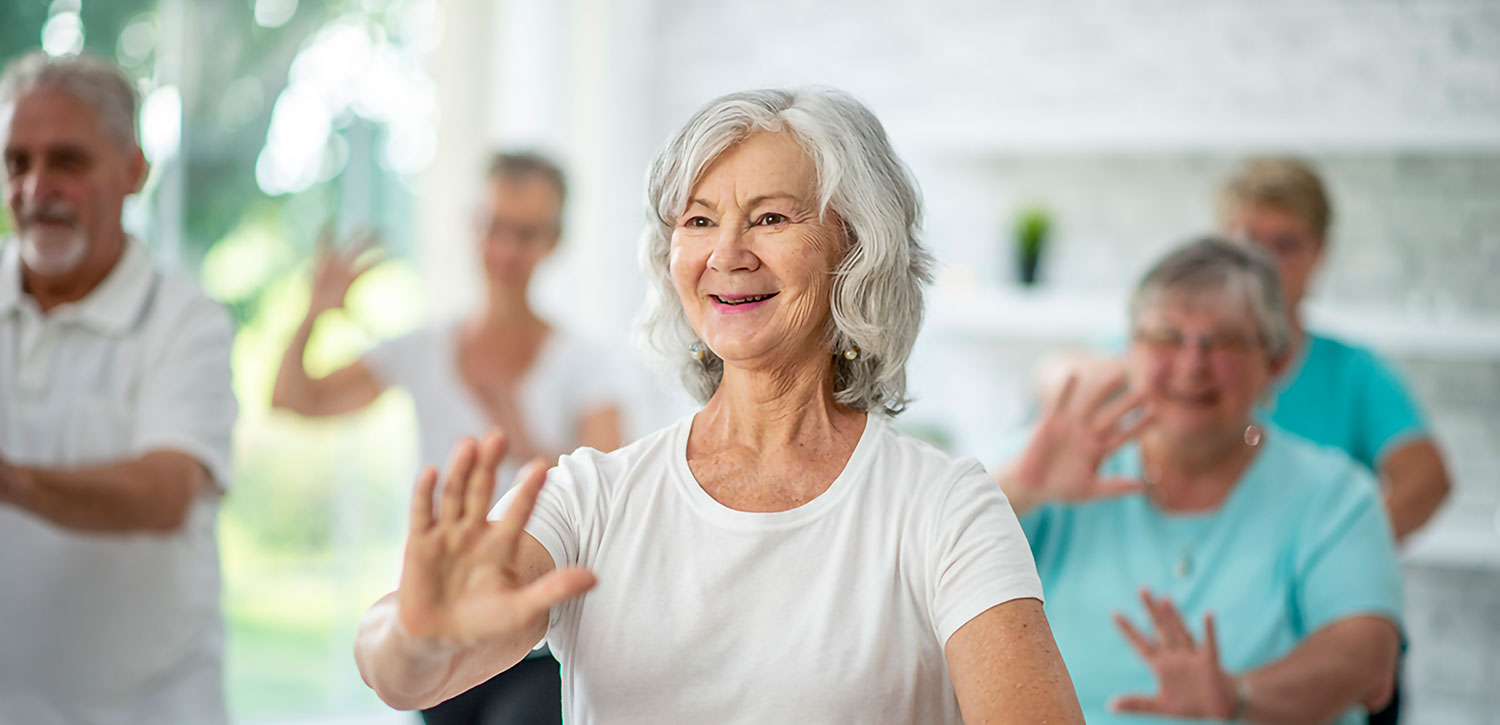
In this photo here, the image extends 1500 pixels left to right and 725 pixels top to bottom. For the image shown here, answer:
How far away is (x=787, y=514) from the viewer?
Result: 1277 mm

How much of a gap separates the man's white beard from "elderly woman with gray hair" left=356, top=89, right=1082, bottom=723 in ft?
3.80

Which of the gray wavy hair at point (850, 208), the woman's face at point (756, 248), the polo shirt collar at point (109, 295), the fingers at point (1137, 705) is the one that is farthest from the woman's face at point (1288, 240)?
the polo shirt collar at point (109, 295)

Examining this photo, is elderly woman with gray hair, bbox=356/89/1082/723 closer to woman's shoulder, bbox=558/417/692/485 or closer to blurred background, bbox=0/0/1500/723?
woman's shoulder, bbox=558/417/692/485

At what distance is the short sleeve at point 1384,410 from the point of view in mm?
2902

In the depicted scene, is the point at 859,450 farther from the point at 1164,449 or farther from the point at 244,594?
the point at 244,594

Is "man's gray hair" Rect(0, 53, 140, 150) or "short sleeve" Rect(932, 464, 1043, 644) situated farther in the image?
"man's gray hair" Rect(0, 53, 140, 150)

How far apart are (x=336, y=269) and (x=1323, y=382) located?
233cm

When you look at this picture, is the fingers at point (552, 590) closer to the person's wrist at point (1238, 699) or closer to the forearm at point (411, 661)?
the forearm at point (411, 661)

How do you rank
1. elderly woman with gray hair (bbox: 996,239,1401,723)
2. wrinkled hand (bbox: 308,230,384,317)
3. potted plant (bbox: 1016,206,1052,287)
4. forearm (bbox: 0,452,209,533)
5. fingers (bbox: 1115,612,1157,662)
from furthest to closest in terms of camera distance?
potted plant (bbox: 1016,206,1052,287) → wrinkled hand (bbox: 308,230,384,317) → elderly woman with gray hair (bbox: 996,239,1401,723) → fingers (bbox: 1115,612,1157,662) → forearm (bbox: 0,452,209,533)

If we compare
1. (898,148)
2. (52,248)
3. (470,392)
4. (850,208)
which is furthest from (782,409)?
(898,148)

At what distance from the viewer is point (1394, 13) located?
4.07m

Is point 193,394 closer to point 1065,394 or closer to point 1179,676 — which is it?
point 1065,394

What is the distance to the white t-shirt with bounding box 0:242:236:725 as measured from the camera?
6.50 ft

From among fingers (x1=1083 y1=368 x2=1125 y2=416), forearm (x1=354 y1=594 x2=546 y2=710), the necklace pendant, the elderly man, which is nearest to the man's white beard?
the elderly man
